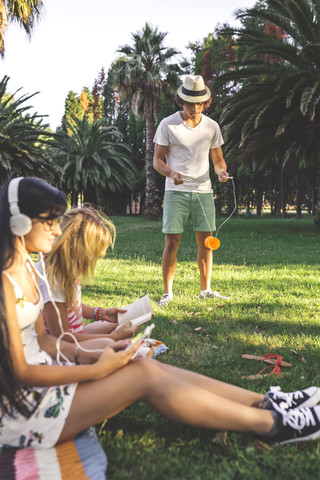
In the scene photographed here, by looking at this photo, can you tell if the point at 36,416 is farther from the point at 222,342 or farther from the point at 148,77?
the point at 148,77

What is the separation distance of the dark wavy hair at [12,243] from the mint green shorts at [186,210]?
2941 mm

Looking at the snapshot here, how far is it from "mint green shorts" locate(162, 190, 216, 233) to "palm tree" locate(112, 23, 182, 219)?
62.1ft

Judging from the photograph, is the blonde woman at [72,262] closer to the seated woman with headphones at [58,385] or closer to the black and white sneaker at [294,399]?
the seated woman with headphones at [58,385]

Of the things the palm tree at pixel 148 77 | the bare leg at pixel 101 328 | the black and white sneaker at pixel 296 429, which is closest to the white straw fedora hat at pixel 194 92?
the bare leg at pixel 101 328

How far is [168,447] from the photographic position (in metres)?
2.08

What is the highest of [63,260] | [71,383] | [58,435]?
[63,260]

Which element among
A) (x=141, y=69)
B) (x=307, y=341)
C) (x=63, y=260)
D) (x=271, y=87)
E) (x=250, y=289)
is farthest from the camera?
(x=141, y=69)

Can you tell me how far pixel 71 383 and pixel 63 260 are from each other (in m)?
0.85

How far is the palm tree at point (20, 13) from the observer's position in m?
11.7

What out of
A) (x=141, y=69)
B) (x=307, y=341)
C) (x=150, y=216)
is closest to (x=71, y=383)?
(x=307, y=341)

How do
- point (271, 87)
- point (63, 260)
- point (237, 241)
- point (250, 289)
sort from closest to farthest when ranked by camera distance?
point (63, 260)
point (250, 289)
point (237, 241)
point (271, 87)

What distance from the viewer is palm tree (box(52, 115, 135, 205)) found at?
101 feet

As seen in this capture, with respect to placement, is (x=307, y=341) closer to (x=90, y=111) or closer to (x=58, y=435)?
(x=58, y=435)

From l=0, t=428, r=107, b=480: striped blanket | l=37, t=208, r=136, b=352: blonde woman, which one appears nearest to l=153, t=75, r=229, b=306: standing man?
l=37, t=208, r=136, b=352: blonde woman
